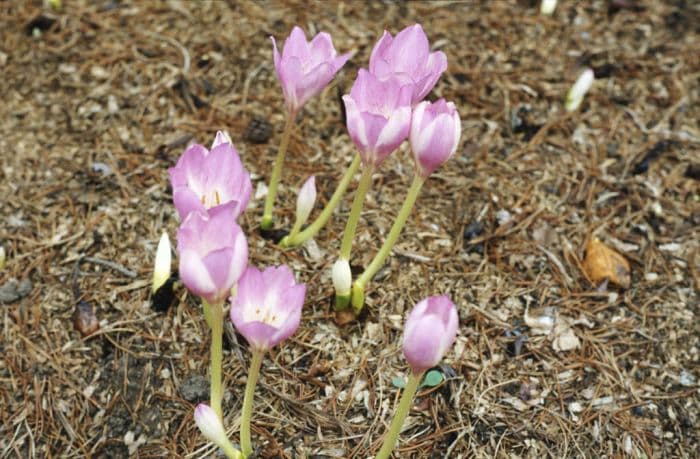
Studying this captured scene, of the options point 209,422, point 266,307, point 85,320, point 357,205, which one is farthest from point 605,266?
point 85,320

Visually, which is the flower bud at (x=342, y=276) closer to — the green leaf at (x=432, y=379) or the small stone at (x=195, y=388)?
the green leaf at (x=432, y=379)

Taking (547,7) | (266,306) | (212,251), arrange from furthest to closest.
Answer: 1. (547,7)
2. (266,306)
3. (212,251)

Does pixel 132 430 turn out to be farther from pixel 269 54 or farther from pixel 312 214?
pixel 269 54

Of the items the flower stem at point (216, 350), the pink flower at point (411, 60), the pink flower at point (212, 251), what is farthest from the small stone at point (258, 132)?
the pink flower at point (212, 251)

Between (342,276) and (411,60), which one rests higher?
(411,60)

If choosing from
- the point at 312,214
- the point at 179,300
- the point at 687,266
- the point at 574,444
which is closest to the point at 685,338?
the point at 687,266

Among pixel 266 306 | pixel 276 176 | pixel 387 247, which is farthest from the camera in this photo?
pixel 276 176

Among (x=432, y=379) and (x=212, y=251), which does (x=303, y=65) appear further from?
(x=432, y=379)
